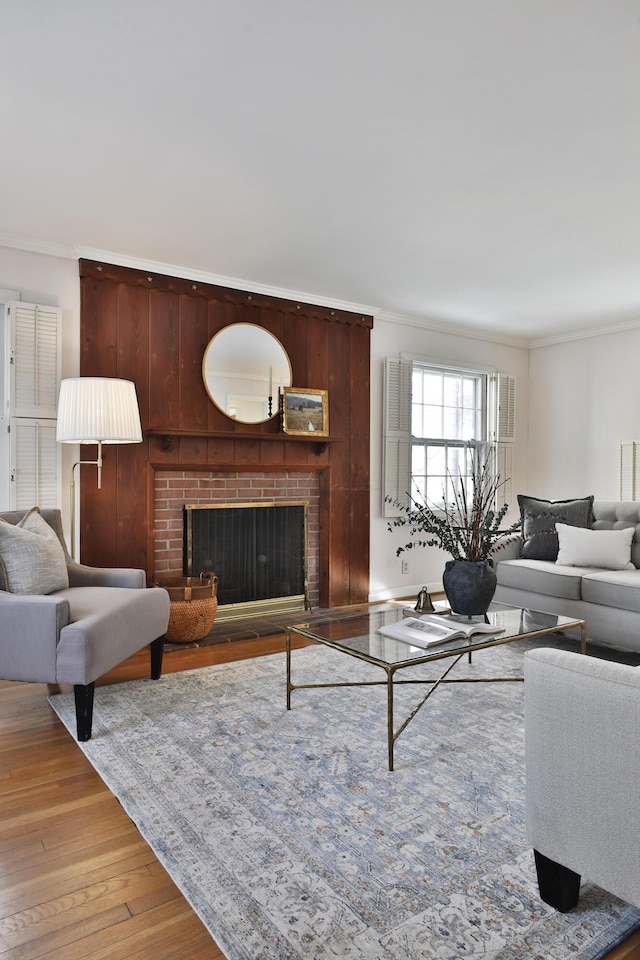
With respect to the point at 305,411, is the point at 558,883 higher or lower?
lower

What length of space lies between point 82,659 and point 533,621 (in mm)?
1984

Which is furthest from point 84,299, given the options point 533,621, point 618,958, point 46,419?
point 618,958

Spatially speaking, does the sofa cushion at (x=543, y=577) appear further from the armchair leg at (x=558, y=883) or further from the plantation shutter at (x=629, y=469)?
the armchair leg at (x=558, y=883)

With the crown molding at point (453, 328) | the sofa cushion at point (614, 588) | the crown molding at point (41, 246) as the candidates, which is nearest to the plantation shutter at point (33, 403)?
the crown molding at point (41, 246)

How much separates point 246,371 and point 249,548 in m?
1.29

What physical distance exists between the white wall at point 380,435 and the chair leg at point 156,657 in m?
2.32

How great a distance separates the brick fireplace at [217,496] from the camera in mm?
4238

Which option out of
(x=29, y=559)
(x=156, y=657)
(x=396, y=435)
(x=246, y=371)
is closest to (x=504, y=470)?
(x=396, y=435)

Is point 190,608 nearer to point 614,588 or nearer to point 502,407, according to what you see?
point 614,588

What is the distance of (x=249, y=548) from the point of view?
4641 millimetres

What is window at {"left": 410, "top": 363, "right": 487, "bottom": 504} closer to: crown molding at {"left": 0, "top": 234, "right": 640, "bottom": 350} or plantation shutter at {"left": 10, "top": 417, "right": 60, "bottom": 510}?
crown molding at {"left": 0, "top": 234, "right": 640, "bottom": 350}

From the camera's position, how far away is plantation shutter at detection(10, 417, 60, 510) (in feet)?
12.0

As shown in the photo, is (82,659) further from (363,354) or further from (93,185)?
(363,354)

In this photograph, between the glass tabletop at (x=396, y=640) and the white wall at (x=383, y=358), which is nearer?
the glass tabletop at (x=396, y=640)
